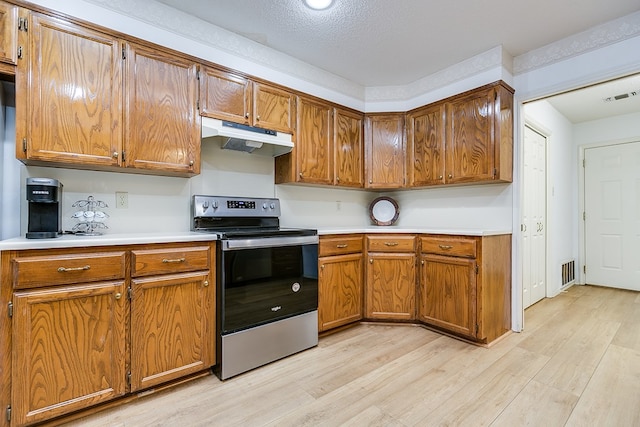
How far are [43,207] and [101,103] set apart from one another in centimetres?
68

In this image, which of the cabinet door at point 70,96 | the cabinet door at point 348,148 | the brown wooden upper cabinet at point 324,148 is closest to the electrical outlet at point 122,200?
the cabinet door at point 70,96

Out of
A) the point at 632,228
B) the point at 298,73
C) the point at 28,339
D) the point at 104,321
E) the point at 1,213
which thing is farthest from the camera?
the point at 632,228

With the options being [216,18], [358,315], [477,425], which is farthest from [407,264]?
[216,18]

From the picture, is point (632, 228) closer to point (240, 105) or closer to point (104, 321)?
point (240, 105)

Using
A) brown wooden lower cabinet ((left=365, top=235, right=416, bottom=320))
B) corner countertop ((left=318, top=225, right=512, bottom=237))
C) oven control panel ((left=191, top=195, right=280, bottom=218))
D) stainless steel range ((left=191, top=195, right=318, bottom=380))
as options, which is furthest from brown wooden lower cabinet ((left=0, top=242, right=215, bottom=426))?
brown wooden lower cabinet ((left=365, top=235, right=416, bottom=320))

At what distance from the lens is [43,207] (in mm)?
1688

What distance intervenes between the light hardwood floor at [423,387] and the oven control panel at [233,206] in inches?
45.9

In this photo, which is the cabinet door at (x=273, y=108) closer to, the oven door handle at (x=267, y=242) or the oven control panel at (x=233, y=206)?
the oven control panel at (x=233, y=206)

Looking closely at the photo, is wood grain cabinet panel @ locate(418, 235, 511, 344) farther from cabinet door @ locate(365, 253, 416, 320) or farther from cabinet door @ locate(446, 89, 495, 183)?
cabinet door @ locate(446, 89, 495, 183)

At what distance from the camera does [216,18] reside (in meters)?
2.28

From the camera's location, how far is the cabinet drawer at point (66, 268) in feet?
4.77

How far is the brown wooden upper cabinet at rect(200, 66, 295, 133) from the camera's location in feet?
7.43

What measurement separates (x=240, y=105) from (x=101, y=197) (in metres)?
1.18

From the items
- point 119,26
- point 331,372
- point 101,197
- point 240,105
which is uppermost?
point 119,26
